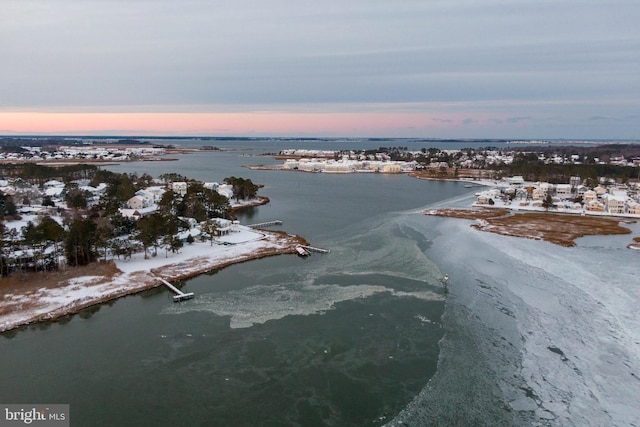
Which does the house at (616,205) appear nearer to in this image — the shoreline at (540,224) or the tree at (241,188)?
the shoreline at (540,224)

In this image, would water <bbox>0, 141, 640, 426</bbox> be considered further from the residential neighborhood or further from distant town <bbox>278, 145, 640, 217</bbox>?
distant town <bbox>278, 145, 640, 217</bbox>

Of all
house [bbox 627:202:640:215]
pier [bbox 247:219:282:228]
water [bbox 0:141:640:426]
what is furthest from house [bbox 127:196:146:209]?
house [bbox 627:202:640:215]

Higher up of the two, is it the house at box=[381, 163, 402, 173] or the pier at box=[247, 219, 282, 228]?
the house at box=[381, 163, 402, 173]

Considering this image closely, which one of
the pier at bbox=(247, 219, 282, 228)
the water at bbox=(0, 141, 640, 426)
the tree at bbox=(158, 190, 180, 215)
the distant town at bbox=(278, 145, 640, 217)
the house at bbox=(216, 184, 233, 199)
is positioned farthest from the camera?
the distant town at bbox=(278, 145, 640, 217)

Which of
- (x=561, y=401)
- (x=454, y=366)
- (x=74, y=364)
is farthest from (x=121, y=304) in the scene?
(x=561, y=401)

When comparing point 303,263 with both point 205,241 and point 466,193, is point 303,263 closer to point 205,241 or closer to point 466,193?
point 205,241

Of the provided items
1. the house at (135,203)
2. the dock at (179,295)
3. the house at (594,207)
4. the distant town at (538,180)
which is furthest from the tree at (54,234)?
the house at (594,207)

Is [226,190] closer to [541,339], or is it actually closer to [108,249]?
[108,249]
